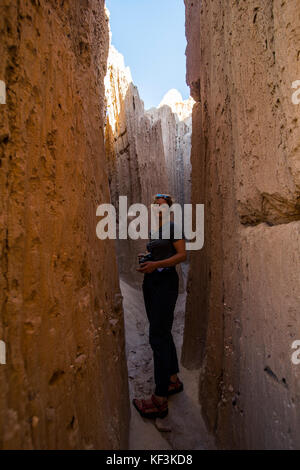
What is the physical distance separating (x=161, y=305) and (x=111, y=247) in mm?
644

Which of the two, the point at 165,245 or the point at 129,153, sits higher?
the point at 129,153

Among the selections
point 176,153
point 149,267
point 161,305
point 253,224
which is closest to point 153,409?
point 161,305

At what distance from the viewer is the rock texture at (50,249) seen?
1055 mm

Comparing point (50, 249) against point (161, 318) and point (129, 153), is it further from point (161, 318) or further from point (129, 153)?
point (129, 153)

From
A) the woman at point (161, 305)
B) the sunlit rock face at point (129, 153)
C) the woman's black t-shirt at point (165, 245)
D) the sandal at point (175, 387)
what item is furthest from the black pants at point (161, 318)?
the sunlit rock face at point (129, 153)

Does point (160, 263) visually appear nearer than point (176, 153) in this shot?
Yes

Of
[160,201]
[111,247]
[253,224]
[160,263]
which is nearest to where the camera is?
[253,224]

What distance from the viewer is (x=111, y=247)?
2.29 metres

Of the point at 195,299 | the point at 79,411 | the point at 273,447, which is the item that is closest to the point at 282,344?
the point at 273,447

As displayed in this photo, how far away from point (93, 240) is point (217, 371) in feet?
4.79

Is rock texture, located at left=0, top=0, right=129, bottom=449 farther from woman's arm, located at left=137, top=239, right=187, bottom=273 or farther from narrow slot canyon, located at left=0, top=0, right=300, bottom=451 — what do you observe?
woman's arm, located at left=137, top=239, right=187, bottom=273

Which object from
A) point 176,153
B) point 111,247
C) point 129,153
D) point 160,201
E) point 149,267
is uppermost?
point 176,153

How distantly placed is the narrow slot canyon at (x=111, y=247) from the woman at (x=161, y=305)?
0.13m
